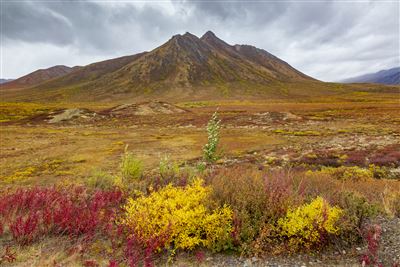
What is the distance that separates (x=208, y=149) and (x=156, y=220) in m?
11.2

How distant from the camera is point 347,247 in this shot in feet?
17.0

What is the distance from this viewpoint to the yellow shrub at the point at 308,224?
16.7ft

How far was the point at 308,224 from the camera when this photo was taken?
5.21 meters

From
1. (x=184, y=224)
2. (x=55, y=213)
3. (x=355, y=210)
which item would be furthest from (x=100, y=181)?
(x=355, y=210)

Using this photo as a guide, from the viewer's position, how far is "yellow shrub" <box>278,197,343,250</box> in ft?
16.7

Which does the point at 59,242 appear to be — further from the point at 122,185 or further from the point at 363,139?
the point at 363,139

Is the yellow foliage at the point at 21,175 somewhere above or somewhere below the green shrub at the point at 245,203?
below

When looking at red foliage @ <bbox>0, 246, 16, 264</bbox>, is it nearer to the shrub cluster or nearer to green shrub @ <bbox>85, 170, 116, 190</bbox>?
the shrub cluster

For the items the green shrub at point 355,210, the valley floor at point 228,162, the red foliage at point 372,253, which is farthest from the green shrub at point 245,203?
the red foliage at point 372,253

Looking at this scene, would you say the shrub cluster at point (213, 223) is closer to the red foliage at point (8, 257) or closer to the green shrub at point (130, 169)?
the red foliage at point (8, 257)

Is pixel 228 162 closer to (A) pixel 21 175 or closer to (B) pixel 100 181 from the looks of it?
(B) pixel 100 181

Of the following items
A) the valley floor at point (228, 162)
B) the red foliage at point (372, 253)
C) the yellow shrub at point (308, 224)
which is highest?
the yellow shrub at point (308, 224)

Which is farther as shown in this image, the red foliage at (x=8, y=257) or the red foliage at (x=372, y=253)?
the red foliage at (x=8, y=257)

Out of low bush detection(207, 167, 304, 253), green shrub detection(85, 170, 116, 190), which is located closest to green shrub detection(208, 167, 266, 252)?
low bush detection(207, 167, 304, 253)
